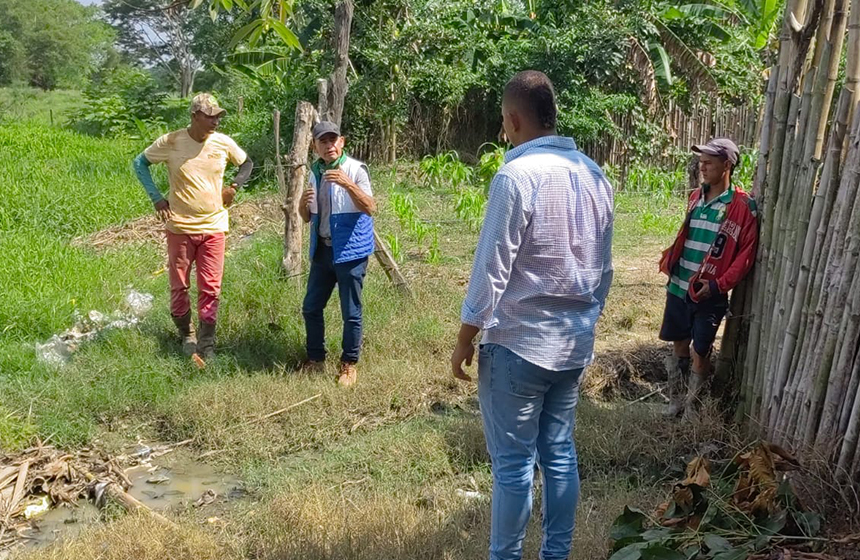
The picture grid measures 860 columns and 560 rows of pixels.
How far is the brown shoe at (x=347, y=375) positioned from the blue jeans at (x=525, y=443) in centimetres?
266

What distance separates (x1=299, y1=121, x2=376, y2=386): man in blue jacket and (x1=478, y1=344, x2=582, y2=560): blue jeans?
2691 mm

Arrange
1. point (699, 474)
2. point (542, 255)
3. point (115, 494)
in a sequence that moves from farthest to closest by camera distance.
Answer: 1. point (115, 494)
2. point (699, 474)
3. point (542, 255)

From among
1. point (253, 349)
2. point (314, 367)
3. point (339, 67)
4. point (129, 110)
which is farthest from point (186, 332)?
point (129, 110)

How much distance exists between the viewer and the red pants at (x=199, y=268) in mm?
6059

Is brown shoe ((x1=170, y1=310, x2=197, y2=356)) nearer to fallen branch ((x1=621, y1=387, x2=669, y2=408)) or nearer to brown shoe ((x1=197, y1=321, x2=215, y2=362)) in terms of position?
brown shoe ((x1=197, y1=321, x2=215, y2=362))

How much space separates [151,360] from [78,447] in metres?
1.04

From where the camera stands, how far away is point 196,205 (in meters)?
5.97

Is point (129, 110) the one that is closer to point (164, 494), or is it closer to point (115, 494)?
point (164, 494)

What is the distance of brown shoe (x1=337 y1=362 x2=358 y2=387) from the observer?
5.77m

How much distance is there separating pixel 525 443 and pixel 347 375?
9.64 feet

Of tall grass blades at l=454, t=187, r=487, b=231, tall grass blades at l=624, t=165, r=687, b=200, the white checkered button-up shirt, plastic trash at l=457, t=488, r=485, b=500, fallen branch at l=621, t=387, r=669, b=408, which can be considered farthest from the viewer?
tall grass blades at l=624, t=165, r=687, b=200

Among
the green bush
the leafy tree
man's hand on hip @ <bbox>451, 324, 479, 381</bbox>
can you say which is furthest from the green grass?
the leafy tree

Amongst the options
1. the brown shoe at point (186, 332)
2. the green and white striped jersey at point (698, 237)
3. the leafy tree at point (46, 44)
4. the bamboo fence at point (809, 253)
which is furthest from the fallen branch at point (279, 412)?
the leafy tree at point (46, 44)

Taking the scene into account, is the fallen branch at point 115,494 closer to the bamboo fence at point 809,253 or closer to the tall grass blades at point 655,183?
the bamboo fence at point 809,253
